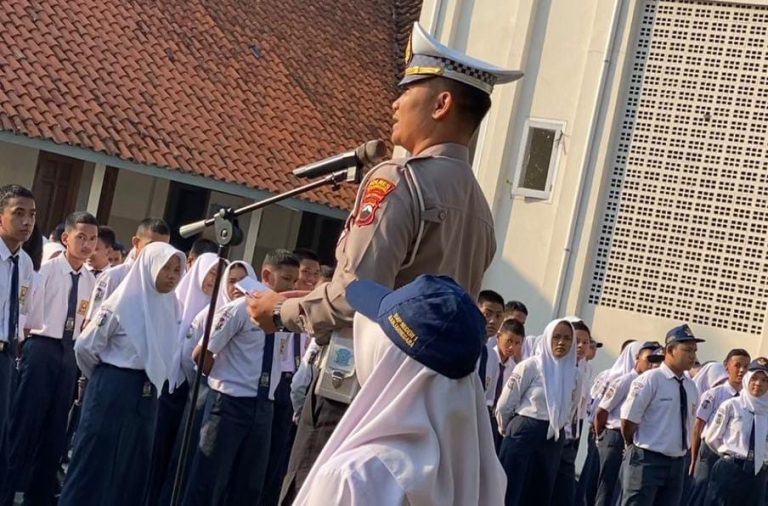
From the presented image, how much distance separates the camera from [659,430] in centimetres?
1170

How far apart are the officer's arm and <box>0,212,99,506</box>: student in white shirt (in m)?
5.32

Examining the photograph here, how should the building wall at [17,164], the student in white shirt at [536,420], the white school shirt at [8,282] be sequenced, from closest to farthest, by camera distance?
1. the white school shirt at [8,282]
2. the student in white shirt at [536,420]
3. the building wall at [17,164]

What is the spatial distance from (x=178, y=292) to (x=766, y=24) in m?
10.4

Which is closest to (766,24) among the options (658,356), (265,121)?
(658,356)

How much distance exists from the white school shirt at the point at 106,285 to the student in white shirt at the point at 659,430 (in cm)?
477

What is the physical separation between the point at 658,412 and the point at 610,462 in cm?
163

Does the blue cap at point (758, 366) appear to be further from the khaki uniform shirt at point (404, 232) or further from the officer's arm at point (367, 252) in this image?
the officer's arm at point (367, 252)

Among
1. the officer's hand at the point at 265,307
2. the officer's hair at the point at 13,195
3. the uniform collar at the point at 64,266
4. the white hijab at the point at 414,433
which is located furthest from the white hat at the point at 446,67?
the uniform collar at the point at 64,266

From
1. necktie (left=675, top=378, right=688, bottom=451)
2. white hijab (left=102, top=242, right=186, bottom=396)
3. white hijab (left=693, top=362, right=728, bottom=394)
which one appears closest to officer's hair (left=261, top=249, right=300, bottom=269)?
white hijab (left=102, top=242, right=186, bottom=396)

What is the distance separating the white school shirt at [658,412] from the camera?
38.3 ft

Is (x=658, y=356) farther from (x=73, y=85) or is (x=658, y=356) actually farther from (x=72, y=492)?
(x=73, y=85)

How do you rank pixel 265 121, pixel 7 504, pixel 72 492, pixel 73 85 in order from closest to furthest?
pixel 72 492 < pixel 7 504 < pixel 73 85 < pixel 265 121

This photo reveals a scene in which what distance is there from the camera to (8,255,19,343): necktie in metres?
8.16

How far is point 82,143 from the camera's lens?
60.4ft
